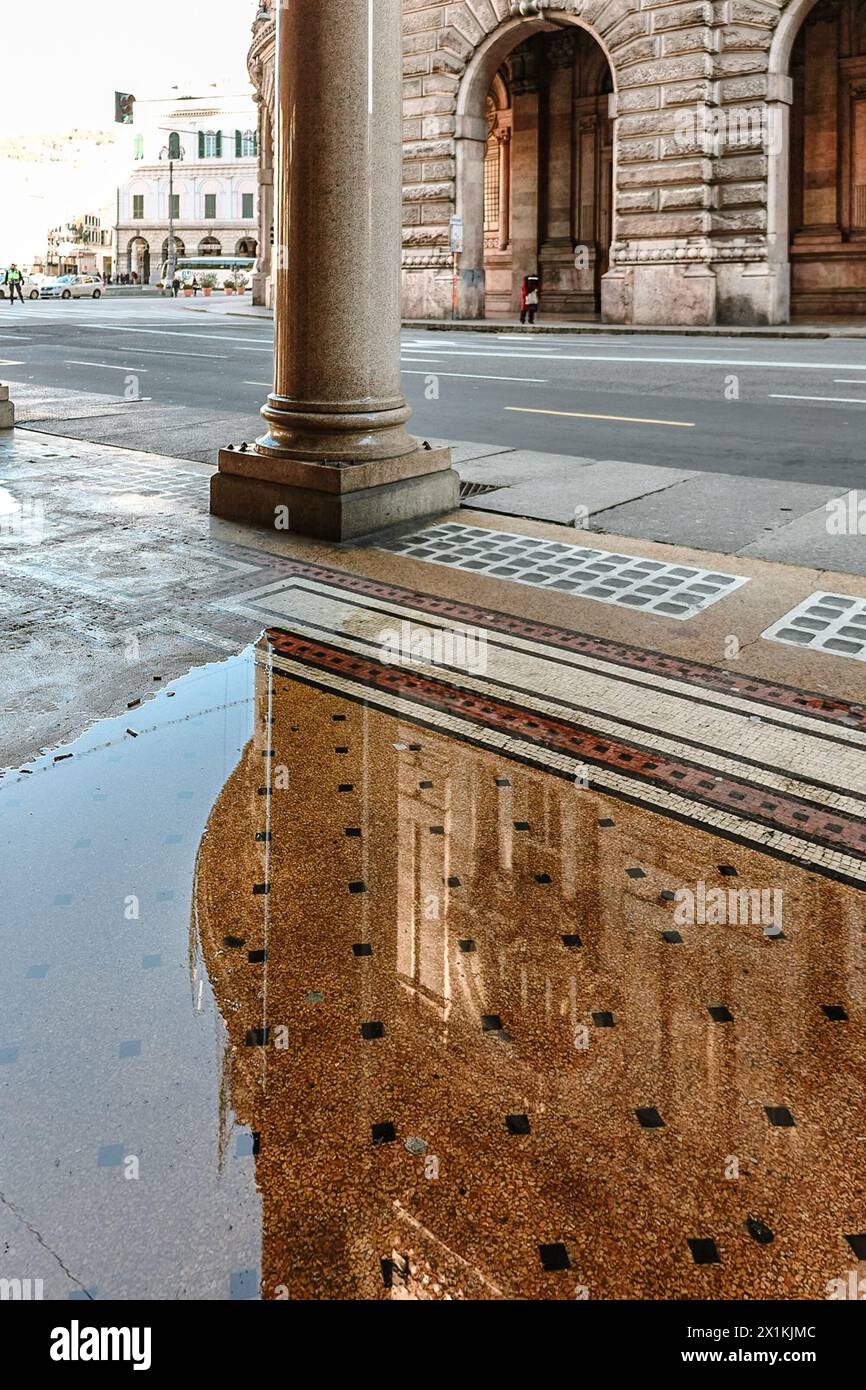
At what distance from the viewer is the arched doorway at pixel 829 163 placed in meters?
29.4

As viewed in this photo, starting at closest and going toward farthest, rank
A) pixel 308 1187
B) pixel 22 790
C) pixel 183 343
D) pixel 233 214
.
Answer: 1. pixel 308 1187
2. pixel 22 790
3. pixel 183 343
4. pixel 233 214

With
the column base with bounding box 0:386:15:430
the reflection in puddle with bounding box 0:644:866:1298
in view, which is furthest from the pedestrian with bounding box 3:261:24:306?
the reflection in puddle with bounding box 0:644:866:1298

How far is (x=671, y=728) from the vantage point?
194 inches

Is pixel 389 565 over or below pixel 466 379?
below

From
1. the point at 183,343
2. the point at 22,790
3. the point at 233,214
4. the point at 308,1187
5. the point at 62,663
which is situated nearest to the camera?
the point at 308,1187

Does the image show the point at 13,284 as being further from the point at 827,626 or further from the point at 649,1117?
the point at 649,1117

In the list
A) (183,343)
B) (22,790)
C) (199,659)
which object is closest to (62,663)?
(199,659)

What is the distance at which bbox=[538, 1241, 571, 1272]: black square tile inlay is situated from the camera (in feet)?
7.50

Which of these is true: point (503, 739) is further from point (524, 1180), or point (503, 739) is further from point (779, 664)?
point (524, 1180)

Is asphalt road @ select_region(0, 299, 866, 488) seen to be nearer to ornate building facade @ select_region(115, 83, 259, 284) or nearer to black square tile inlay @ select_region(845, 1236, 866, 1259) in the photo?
black square tile inlay @ select_region(845, 1236, 866, 1259)

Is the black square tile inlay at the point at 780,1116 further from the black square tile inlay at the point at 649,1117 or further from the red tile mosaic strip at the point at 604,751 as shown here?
the red tile mosaic strip at the point at 604,751

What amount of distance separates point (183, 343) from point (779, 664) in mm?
22460

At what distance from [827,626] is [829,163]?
91.1ft
